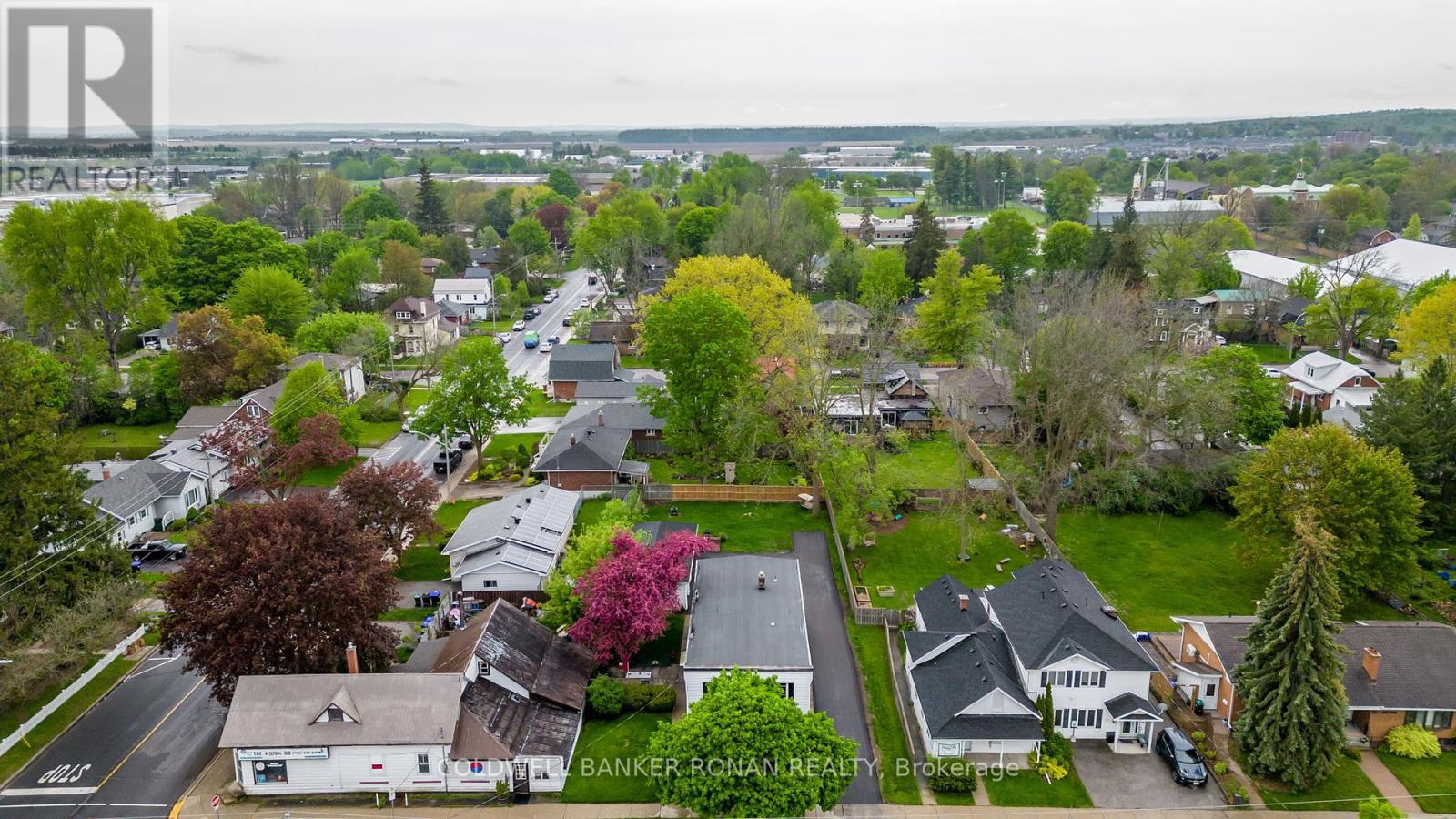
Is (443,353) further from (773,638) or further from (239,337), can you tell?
(773,638)

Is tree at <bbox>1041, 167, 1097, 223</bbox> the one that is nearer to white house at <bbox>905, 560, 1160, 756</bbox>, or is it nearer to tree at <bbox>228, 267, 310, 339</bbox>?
tree at <bbox>228, 267, 310, 339</bbox>

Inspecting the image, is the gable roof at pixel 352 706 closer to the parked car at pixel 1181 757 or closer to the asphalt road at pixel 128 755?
the asphalt road at pixel 128 755

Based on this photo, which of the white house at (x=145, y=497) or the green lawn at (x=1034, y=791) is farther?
the white house at (x=145, y=497)

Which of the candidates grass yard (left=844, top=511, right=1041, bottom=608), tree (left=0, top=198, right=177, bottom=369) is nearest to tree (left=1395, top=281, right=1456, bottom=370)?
grass yard (left=844, top=511, right=1041, bottom=608)

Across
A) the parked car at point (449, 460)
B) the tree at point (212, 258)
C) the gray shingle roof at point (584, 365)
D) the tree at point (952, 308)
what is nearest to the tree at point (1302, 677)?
the parked car at point (449, 460)

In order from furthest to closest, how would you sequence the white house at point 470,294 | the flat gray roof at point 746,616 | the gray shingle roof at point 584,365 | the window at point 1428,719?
1. the white house at point 470,294
2. the gray shingle roof at point 584,365
3. the flat gray roof at point 746,616
4. the window at point 1428,719

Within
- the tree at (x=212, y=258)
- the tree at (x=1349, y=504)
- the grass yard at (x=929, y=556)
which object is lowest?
the grass yard at (x=929, y=556)

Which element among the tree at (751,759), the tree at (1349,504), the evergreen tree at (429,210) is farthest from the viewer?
the evergreen tree at (429,210)
